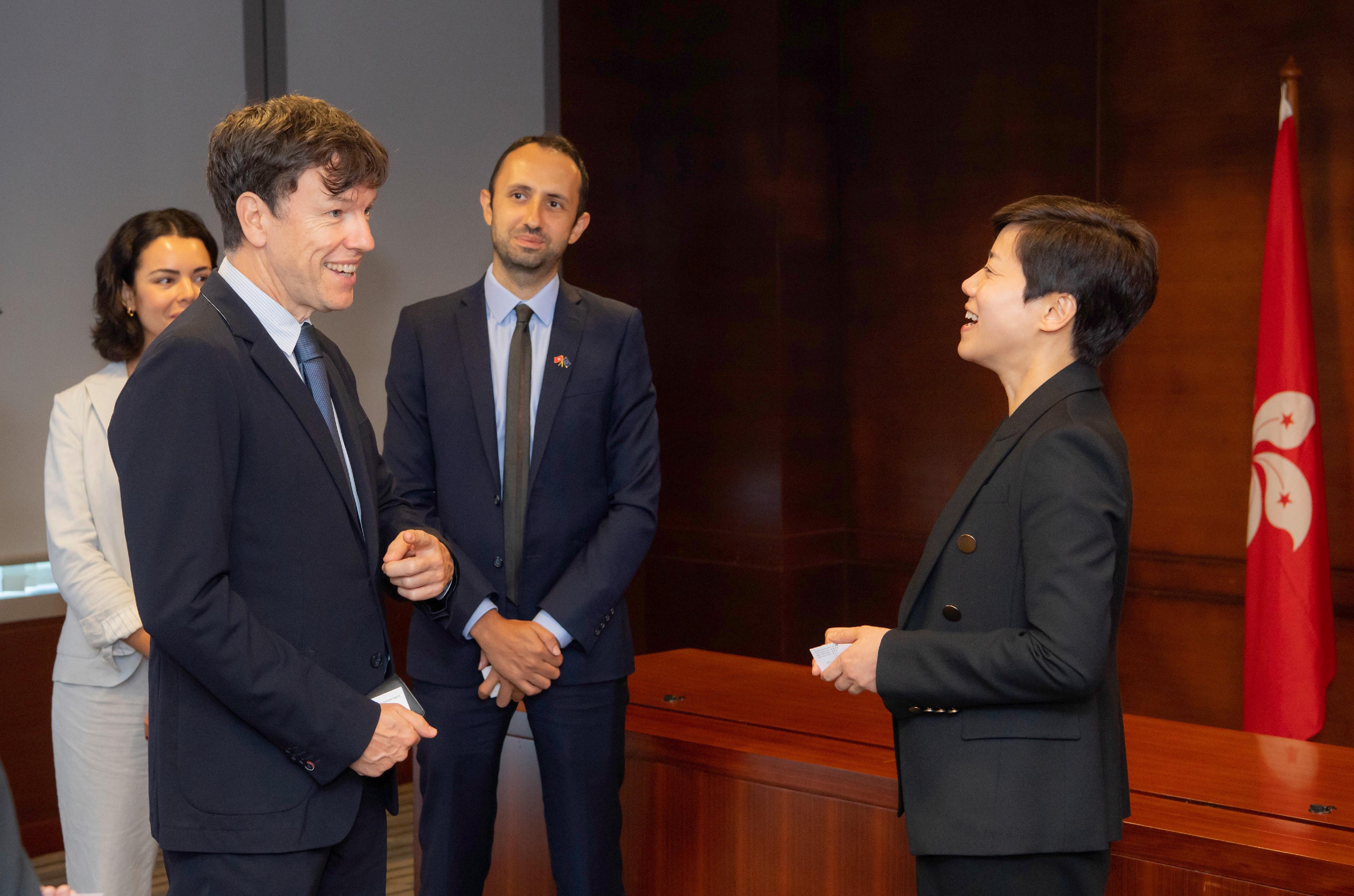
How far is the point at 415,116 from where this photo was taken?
4.47 meters

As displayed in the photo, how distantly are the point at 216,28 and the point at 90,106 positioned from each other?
0.53m

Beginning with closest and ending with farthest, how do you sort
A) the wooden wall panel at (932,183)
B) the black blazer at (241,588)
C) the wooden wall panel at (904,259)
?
the black blazer at (241,588) < the wooden wall panel at (904,259) < the wooden wall panel at (932,183)

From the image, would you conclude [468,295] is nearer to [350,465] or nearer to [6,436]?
[350,465]

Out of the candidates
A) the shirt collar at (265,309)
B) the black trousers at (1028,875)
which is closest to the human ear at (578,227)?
Answer: the shirt collar at (265,309)

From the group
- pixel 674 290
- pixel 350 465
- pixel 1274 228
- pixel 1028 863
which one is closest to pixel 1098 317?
pixel 1028 863

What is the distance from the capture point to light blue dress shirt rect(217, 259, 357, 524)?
A: 162 centimetres

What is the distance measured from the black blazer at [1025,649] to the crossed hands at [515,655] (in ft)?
2.72

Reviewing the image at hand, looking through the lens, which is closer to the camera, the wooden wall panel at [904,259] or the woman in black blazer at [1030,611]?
the woman in black blazer at [1030,611]

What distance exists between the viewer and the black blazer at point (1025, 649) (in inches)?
60.9

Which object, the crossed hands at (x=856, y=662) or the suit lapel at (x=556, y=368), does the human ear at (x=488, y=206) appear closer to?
the suit lapel at (x=556, y=368)

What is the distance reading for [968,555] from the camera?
5.49 ft

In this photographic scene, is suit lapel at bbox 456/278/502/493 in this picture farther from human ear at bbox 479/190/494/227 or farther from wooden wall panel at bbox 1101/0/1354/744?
wooden wall panel at bbox 1101/0/1354/744

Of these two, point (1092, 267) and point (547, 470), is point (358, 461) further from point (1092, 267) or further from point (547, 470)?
point (1092, 267)

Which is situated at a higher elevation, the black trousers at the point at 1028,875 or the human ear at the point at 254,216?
the human ear at the point at 254,216
